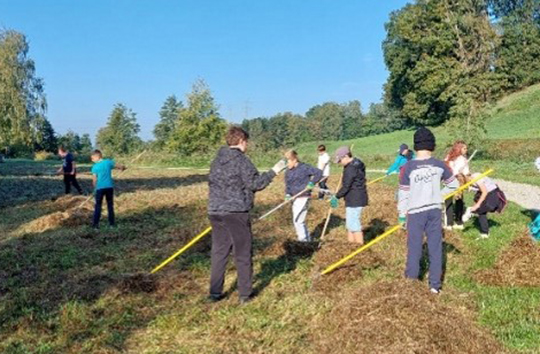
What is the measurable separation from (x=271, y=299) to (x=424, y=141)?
110 inches

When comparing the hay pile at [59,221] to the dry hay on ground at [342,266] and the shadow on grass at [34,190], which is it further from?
A: the dry hay on ground at [342,266]

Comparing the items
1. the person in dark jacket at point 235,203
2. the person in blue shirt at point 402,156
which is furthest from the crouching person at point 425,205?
the person in blue shirt at point 402,156

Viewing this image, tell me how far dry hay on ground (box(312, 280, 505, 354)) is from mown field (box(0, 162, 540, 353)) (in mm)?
12

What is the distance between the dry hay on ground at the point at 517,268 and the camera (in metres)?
7.02

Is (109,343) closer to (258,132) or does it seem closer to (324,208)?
(324,208)

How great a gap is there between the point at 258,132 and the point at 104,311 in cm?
13724

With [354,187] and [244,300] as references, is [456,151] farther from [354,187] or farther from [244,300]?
[244,300]

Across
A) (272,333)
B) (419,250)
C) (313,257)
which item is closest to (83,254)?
(313,257)

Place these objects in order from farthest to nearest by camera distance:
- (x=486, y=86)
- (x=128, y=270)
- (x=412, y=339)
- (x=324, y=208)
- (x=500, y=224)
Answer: (x=486, y=86) → (x=324, y=208) → (x=500, y=224) → (x=128, y=270) → (x=412, y=339)

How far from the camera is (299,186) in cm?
1055

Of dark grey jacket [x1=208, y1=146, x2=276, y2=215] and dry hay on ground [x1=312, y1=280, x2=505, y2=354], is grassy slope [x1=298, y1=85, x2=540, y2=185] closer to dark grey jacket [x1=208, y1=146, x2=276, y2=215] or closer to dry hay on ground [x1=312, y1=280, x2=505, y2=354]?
dark grey jacket [x1=208, y1=146, x2=276, y2=215]

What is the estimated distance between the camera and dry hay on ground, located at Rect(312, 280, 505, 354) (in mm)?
4711

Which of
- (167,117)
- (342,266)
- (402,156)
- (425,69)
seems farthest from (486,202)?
(167,117)

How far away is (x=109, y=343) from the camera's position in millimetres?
5664
